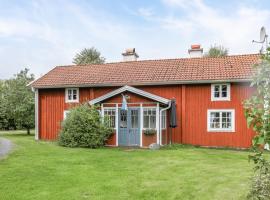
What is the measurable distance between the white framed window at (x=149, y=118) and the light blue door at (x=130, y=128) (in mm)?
384

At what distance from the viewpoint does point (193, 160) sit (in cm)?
1302

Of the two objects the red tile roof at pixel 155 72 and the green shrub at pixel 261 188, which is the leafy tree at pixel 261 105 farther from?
the red tile roof at pixel 155 72

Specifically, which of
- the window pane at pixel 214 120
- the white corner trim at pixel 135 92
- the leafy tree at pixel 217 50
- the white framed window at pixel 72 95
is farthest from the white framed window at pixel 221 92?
the leafy tree at pixel 217 50

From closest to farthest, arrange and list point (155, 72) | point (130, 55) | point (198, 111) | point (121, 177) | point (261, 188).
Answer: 1. point (261, 188)
2. point (121, 177)
3. point (198, 111)
4. point (155, 72)
5. point (130, 55)

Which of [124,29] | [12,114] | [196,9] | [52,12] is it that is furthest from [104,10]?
[12,114]

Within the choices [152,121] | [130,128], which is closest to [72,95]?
[130,128]

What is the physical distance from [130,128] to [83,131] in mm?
2562

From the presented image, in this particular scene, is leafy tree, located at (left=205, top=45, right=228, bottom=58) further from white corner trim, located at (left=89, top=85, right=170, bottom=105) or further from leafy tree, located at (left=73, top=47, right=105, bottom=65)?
white corner trim, located at (left=89, top=85, right=170, bottom=105)

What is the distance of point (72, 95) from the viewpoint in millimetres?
21656

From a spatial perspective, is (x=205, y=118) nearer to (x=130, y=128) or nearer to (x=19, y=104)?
(x=130, y=128)

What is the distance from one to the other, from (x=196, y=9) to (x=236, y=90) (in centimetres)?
623

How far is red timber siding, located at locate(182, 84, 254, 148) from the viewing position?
59.1 feet

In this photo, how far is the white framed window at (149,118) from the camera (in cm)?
1827

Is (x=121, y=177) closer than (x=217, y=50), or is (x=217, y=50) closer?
(x=121, y=177)
